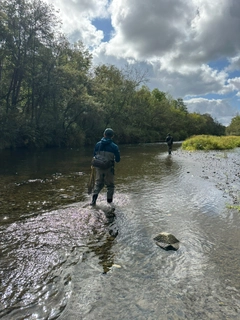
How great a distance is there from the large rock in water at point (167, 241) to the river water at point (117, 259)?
0.48 ft

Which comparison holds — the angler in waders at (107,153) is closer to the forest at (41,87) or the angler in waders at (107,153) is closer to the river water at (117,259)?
the river water at (117,259)

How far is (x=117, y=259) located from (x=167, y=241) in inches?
58.3

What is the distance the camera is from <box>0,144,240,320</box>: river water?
3922 millimetres

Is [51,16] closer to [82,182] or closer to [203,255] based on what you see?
[82,182]

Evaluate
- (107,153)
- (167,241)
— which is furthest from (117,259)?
(107,153)

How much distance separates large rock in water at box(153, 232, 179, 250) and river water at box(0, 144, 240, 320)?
145 mm

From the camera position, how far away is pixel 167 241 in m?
6.18

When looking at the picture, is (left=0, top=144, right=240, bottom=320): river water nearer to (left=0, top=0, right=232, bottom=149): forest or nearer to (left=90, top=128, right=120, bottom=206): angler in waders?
(left=90, top=128, right=120, bottom=206): angler in waders

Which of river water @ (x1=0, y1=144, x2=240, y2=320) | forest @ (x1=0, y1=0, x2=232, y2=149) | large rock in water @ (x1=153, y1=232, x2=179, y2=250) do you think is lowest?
river water @ (x1=0, y1=144, x2=240, y2=320)

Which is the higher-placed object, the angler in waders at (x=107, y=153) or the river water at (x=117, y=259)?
the angler in waders at (x=107, y=153)

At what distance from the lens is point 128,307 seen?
154 inches

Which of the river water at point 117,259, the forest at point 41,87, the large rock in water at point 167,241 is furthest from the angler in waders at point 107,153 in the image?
the forest at point 41,87

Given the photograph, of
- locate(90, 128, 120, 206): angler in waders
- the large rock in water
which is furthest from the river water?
locate(90, 128, 120, 206): angler in waders

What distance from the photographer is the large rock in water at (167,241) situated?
19.6 feet
